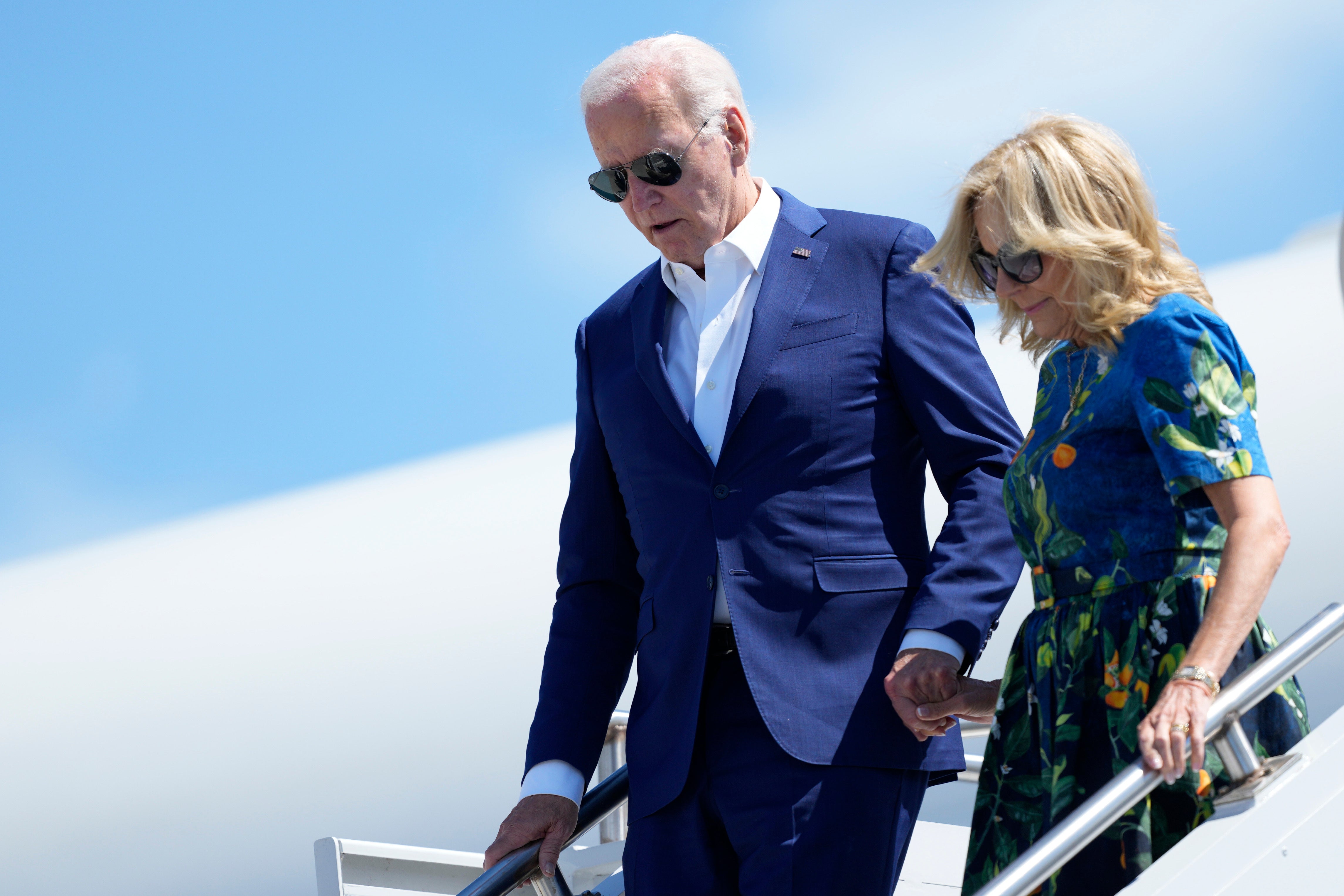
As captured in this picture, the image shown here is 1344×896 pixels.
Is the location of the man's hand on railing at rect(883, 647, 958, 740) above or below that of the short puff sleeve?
below

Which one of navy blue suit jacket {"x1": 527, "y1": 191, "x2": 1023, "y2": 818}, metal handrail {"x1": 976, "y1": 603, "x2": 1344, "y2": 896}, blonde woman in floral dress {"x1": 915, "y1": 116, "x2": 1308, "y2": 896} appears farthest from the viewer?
navy blue suit jacket {"x1": 527, "y1": 191, "x2": 1023, "y2": 818}

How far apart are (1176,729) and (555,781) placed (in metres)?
1.35

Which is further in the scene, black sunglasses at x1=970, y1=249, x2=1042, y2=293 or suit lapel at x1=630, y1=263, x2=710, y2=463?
suit lapel at x1=630, y1=263, x2=710, y2=463

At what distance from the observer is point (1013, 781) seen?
2148mm

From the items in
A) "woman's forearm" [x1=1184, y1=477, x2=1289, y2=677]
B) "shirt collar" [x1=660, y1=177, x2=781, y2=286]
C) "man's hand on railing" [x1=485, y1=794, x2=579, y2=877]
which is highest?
"shirt collar" [x1=660, y1=177, x2=781, y2=286]

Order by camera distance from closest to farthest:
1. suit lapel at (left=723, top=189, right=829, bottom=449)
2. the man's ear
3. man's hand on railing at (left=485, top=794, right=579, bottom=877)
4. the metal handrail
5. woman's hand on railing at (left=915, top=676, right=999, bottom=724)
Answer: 1. the metal handrail
2. woman's hand on railing at (left=915, top=676, right=999, bottom=724)
3. suit lapel at (left=723, top=189, right=829, bottom=449)
4. man's hand on railing at (left=485, top=794, right=579, bottom=877)
5. the man's ear

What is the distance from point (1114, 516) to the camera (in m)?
2.02

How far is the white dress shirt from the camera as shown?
8.71 feet

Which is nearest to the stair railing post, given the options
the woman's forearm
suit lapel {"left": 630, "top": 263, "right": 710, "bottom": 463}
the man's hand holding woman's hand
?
suit lapel {"left": 630, "top": 263, "right": 710, "bottom": 463}

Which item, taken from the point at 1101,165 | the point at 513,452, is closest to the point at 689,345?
the point at 1101,165

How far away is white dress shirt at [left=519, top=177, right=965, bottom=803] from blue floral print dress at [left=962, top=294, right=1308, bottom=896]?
0.68 m

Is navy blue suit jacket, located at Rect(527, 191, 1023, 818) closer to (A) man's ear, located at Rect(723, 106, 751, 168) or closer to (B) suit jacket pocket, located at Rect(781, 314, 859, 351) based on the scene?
(B) suit jacket pocket, located at Rect(781, 314, 859, 351)

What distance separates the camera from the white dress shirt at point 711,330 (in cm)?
265

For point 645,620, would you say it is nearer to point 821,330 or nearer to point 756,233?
point 821,330
